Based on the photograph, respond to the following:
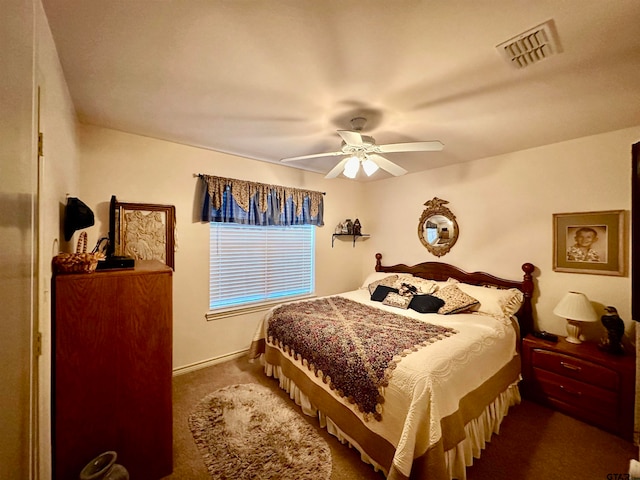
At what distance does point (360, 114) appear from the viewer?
208 centimetres

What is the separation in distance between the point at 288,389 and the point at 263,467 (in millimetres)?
780

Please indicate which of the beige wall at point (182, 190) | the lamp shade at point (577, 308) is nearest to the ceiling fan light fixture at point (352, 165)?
the beige wall at point (182, 190)

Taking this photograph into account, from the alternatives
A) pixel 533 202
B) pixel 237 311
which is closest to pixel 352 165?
pixel 533 202

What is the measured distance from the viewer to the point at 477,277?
10.4 feet

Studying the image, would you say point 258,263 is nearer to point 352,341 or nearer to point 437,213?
point 352,341

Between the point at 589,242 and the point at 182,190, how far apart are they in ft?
14.0

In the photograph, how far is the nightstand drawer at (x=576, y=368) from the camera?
6.63ft

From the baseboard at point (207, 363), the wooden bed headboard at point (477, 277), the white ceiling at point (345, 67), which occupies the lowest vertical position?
the baseboard at point (207, 363)

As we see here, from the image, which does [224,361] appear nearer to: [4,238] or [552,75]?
[4,238]

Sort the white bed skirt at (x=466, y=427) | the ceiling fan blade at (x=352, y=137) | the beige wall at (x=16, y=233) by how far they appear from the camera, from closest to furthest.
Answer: the beige wall at (x=16, y=233) < the white bed skirt at (x=466, y=427) < the ceiling fan blade at (x=352, y=137)

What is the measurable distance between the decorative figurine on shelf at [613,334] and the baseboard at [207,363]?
3.68 metres

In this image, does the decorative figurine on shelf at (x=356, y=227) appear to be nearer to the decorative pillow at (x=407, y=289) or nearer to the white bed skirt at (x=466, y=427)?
the decorative pillow at (x=407, y=289)

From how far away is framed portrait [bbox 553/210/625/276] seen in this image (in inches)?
91.4

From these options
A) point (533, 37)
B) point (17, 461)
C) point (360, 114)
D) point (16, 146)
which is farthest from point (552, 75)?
point (17, 461)
